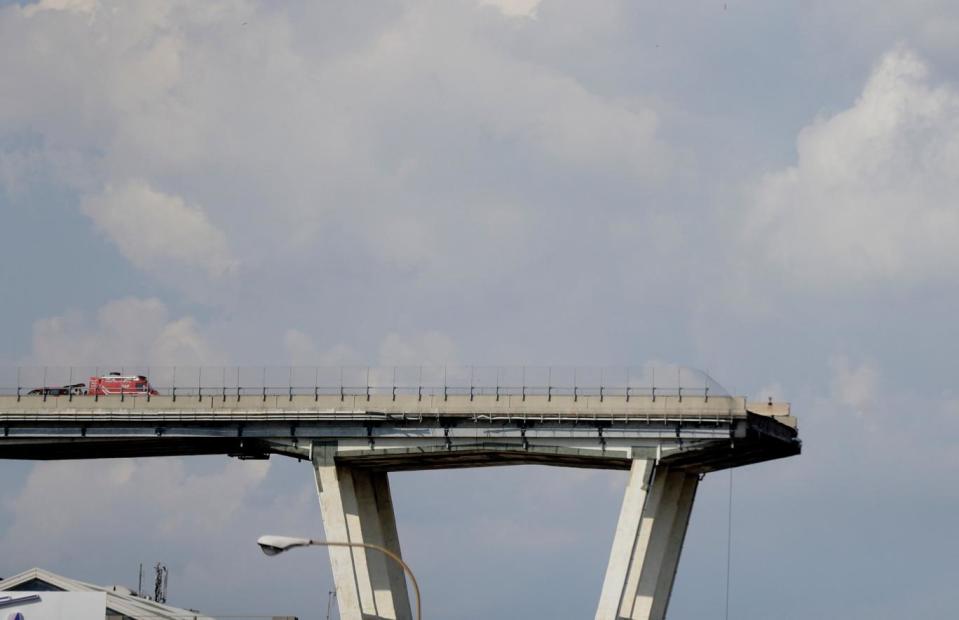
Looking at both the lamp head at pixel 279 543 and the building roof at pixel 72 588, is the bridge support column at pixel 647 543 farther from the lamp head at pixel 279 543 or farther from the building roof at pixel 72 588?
the lamp head at pixel 279 543

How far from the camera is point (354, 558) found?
125 metres

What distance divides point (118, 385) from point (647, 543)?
38.9 meters

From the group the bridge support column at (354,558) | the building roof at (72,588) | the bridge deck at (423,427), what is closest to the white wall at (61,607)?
the building roof at (72,588)

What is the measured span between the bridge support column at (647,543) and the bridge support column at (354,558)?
1486 cm

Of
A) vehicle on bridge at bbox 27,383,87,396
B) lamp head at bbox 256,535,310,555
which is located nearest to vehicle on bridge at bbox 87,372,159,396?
vehicle on bridge at bbox 27,383,87,396

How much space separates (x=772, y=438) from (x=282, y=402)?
33.5 meters

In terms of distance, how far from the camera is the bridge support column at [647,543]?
121 m

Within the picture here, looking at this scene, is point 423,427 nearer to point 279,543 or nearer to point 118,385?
point 118,385

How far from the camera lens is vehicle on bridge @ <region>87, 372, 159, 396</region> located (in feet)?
423

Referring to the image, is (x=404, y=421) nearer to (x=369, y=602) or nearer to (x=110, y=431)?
(x=369, y=602)

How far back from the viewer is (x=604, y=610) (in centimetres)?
12019

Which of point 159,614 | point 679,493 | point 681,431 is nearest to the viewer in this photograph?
point 159,614

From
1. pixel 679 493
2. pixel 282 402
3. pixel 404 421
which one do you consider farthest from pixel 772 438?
pixel 282 402

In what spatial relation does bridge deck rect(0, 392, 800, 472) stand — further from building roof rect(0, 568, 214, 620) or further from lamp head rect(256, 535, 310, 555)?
lamp head rect(256, 535, 310, 555)
